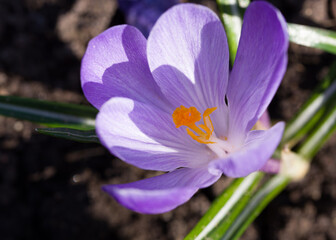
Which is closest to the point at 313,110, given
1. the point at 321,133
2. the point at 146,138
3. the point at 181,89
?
the point at 321,133

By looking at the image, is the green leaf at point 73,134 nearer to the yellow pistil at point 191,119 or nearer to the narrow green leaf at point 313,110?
the yellow pistil at point 191,119

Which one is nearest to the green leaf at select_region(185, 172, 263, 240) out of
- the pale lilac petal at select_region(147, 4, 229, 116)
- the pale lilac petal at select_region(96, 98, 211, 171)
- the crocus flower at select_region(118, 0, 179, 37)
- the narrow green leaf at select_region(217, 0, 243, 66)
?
the pale lilac petal at select_region(96, 98, 211, 171)

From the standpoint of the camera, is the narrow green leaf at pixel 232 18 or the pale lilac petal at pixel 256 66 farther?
the narrow green leaf at pixel 232 18

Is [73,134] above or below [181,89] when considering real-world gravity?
below

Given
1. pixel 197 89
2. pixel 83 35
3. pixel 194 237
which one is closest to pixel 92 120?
pixel 197 89

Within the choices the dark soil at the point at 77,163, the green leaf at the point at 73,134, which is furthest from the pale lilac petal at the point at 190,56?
the dark soil at the point at 77,163

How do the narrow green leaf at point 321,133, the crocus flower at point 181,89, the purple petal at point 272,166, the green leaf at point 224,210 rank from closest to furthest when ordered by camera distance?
the crocus flower at point 181,89 < the green leaf at point 224,210 < the purple petal at point 272,166 < the narrow green leaf at point 321,133

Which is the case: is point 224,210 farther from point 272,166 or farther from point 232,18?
point 232,18

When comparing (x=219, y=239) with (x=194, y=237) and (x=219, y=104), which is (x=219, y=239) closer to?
(x=194, y=237)
